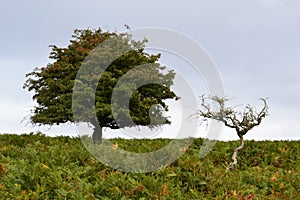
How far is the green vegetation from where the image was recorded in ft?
29.4

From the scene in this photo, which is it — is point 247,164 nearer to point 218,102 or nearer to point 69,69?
point 218,102

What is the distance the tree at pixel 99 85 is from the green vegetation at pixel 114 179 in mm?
10665

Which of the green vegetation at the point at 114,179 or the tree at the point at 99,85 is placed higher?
the tree at the point at 99,85

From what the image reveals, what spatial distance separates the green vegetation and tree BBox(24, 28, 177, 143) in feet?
35.0

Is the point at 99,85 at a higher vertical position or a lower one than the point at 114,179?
higher

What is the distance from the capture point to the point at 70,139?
1500cm

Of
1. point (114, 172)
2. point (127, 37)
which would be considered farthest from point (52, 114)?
point (114, 172)

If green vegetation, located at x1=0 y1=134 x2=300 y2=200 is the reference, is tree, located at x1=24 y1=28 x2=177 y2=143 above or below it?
above

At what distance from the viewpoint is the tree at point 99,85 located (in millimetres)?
24891

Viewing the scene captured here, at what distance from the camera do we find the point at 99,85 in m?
24.9

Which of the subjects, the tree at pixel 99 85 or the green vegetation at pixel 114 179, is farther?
the tree at pixel 99 85

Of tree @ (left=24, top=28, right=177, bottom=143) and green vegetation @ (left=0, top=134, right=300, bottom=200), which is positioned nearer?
green vegetation @ (left=0, top=134, right=300, bottom=200)

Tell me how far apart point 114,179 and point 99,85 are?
51.7 feet

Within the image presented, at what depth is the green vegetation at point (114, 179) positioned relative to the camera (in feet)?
29.4
